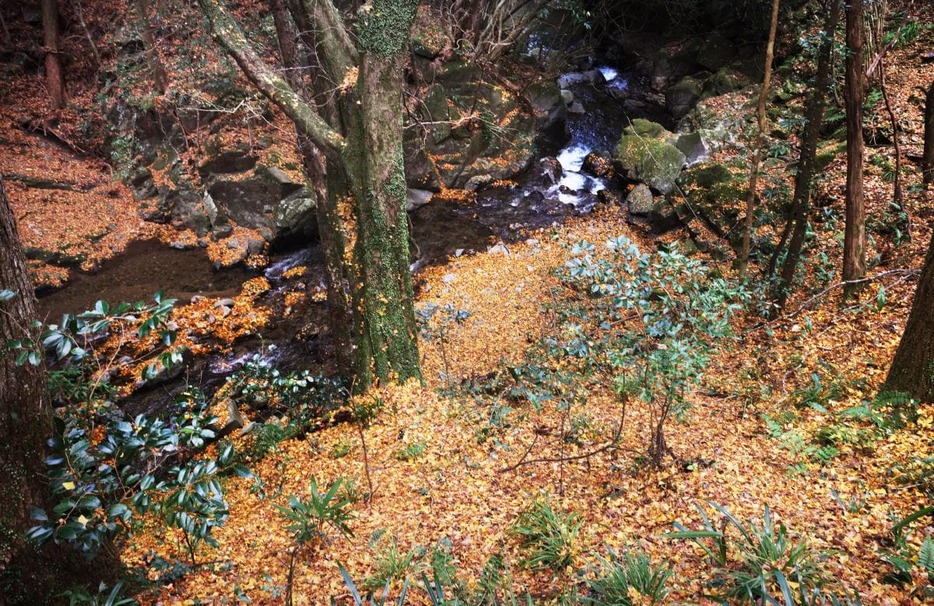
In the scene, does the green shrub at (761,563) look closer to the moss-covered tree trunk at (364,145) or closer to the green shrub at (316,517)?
the green shrub at (316,517)

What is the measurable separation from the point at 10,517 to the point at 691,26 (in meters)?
23.2

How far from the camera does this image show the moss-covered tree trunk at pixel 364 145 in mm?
5371

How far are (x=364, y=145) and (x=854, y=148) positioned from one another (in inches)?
256

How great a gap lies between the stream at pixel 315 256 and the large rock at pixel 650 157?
36.0 inches

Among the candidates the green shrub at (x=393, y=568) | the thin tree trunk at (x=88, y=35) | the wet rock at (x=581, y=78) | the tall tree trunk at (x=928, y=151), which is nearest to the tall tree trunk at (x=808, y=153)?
the tall tree trunk at (x=928, y=151)

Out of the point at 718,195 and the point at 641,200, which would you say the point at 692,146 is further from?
the point at 718,195

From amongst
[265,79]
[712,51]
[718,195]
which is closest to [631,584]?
[265,79]

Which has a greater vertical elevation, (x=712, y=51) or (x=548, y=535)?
(x=712, y=51)

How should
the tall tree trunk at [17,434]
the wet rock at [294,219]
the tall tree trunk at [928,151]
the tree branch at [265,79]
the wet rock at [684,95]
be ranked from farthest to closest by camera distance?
the wet rock at [684,95] → the wet rock at [294,219] → the tall tree trunk at [928,151] → the tree branch at [265,79] → the tall tree trunk at [17,434]

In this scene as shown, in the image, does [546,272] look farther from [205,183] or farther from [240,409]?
[205,183]

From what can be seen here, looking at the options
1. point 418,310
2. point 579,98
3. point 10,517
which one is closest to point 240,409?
point 418,310

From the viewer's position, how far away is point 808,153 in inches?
272

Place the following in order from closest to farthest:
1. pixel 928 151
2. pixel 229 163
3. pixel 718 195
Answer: pixel 928 151
pixel 718 195
pixel 229 163

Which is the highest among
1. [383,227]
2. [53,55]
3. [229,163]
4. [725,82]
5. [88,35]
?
[88,35]
